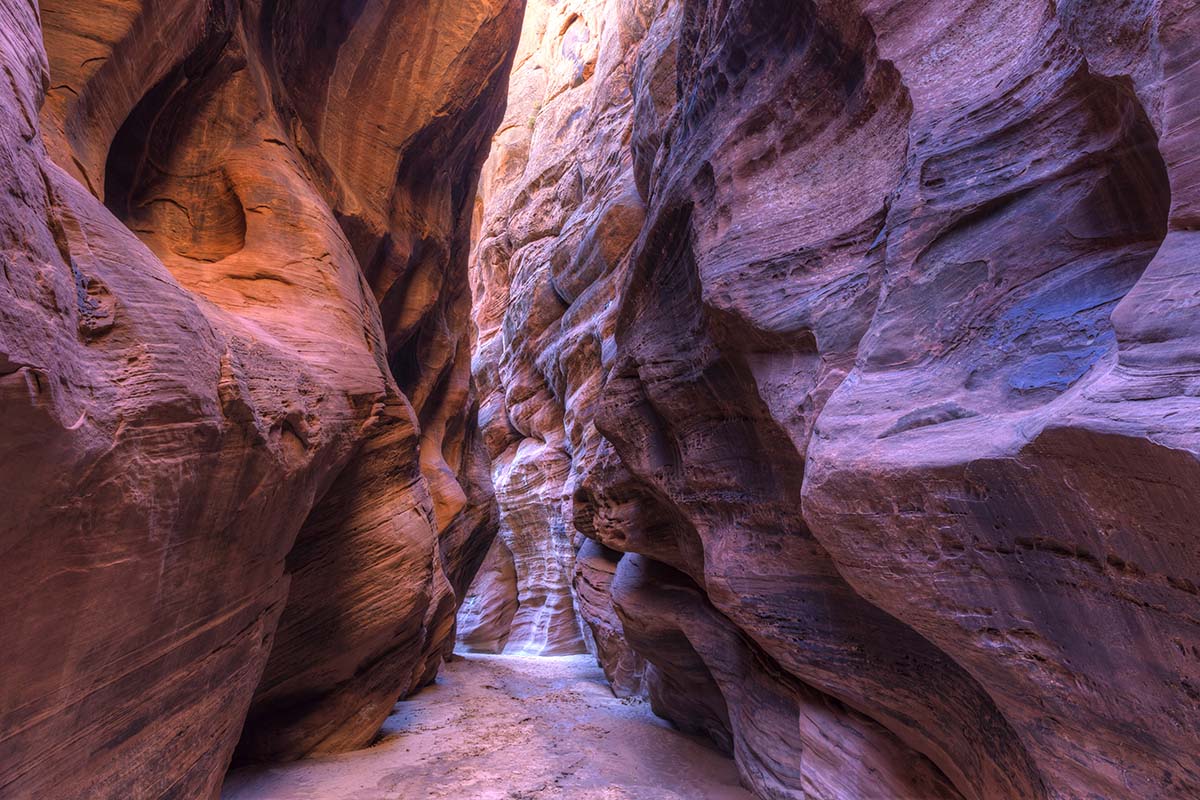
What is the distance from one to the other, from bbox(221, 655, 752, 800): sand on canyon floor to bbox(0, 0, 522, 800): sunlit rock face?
2.37 ft

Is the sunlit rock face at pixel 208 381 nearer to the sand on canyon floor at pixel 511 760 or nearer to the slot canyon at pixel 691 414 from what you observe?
the slot canyon at pixel 691 414

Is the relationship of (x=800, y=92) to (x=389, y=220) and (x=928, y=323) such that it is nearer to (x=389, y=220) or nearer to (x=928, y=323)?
(x=928, y=323)

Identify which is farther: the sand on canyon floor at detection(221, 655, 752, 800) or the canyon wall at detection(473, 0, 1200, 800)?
the sand on canyon floor at detection(221, 655, 752, 800)

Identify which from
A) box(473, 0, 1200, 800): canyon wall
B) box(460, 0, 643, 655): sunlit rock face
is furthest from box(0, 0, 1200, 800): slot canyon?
box(460, 0, 643, 655): sunlit rock face

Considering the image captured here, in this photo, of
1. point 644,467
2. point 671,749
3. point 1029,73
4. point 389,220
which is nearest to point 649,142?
point 389,220

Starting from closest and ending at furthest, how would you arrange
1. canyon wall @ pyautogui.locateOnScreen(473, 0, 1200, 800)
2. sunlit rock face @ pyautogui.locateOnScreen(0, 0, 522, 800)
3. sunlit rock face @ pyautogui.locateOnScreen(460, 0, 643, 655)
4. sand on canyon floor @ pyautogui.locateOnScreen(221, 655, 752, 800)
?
canyon wall @ pyautogui.locateOnScreen(473, 0, 1200, 800) → sunlit rock face @ pyautogui.locateOnScreen(0, 0, 522, 800) → sand on canyon floor @ pyautogui.locateOnScreen(221, 655, 752, 800) → sunlit rock face @ pyautogui.locateOnScreen(460, 0, 643, 655)

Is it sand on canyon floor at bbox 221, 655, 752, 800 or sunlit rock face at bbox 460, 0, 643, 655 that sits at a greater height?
sunlit rock face at bbox 460, 0, 643, 655

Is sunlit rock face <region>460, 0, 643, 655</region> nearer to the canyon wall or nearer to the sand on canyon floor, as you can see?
the sand on canyon floor

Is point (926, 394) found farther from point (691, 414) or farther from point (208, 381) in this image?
point (208, 381)

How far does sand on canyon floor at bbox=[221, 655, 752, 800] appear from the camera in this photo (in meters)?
5.38

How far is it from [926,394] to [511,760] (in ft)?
19.2

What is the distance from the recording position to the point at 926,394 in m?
3.03

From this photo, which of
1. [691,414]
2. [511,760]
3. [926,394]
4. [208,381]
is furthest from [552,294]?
[926,394]

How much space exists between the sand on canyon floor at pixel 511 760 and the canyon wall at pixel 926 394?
0.80 meters
